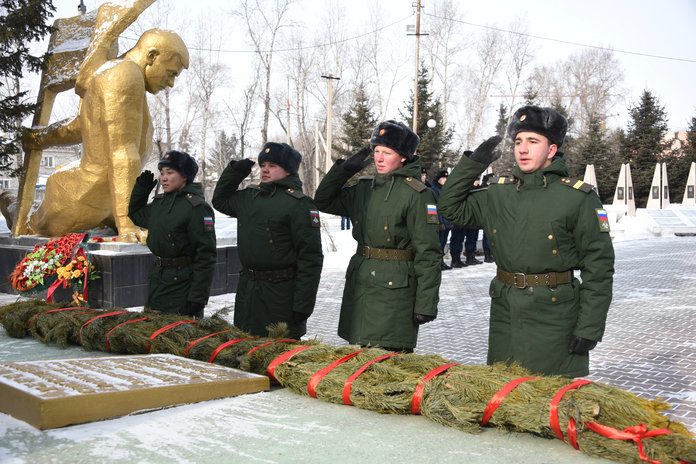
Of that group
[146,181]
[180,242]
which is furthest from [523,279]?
[146,181]

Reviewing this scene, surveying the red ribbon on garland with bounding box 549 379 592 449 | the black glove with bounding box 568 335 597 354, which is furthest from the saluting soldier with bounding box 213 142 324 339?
the red ribbon on garland with bounding box 549 379 592 449

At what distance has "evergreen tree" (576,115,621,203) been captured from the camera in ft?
131

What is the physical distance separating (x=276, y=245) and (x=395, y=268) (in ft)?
2.91

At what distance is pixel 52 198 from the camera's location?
8609 mm

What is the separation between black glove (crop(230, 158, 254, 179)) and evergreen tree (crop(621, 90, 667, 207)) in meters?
38.9

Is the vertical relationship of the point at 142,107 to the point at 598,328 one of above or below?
above

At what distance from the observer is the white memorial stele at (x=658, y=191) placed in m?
34.6

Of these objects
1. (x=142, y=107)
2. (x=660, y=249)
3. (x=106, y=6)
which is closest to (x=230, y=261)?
(x=142, y=107)

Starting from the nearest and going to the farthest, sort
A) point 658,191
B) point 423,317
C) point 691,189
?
point 423,317, point 658,191, point 691,189

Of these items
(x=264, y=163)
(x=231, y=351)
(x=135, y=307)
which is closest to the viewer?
(x=231, y=351)

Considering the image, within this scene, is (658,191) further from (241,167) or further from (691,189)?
(241,167)

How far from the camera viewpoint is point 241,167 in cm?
435

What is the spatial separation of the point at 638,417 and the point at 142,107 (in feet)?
24.9

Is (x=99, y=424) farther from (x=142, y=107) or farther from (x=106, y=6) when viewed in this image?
(x=106, y=6)
